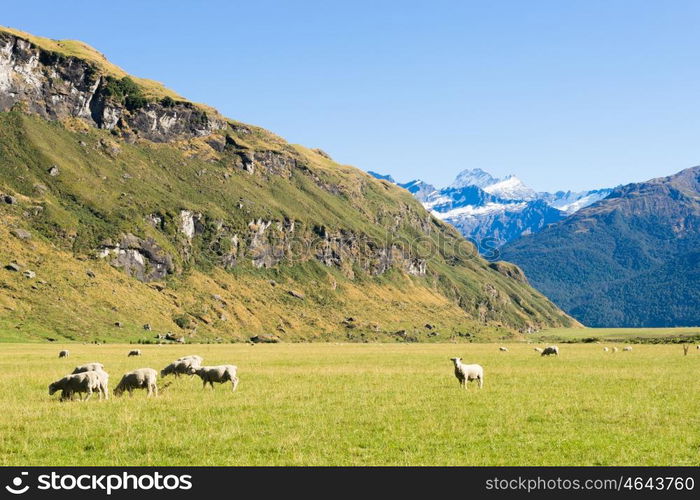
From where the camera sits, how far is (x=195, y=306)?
197m

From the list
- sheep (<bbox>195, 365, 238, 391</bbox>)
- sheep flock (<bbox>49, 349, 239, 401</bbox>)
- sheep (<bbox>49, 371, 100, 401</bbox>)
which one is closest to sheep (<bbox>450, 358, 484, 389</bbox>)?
sheep flock (<bbox>49, 349, 239, 401</bbox>)

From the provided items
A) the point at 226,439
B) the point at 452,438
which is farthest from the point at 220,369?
the point at 452,438

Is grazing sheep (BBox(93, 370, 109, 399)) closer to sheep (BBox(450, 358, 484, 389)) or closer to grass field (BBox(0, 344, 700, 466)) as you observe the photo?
grass field (BBox(0, 344, 700, 466))

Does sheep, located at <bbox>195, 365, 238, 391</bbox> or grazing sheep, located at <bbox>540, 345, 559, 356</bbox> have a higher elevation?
sheep, located at <bbox>195, 365, 238, 391</bbox>

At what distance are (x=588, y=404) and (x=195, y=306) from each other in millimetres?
178329

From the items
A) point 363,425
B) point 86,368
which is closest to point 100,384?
point 86,368

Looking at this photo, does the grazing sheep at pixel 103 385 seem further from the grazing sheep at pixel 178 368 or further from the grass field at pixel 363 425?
the grazing sheep at pixel 178 368

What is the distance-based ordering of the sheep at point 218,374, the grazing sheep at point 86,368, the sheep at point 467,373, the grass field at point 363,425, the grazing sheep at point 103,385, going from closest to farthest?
the grass field at point 363,425 → the grazing sheep at point 103,385 → the sheep at point 467,373 → the sheep at point 218,374 → the grazing sheep at point 86,368

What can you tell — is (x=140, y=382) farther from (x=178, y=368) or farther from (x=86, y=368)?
(x=86, y=368)

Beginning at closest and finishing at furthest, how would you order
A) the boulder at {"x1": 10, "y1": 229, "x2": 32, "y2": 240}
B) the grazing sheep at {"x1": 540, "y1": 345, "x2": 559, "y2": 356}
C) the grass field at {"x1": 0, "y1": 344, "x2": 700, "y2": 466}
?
the grass field at {"x1": 0, "y1": 344, "x2": 700, "y2": 466} → the grazing sheep at {"x1": 540, "y1": 345, "x2": 559, "y2": 356} → the boulder at {"x1": 10, "y1": 229, "x2": 32, "y2": 240}

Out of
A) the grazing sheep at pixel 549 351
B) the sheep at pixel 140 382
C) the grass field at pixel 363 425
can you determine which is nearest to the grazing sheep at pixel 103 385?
the sheep at pixel 140 382

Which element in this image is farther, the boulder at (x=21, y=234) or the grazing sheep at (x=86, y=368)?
the boulder at (x=21, y=234)

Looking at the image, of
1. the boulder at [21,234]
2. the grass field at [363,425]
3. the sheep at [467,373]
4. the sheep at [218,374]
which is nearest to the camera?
the grass field at [363,425]
